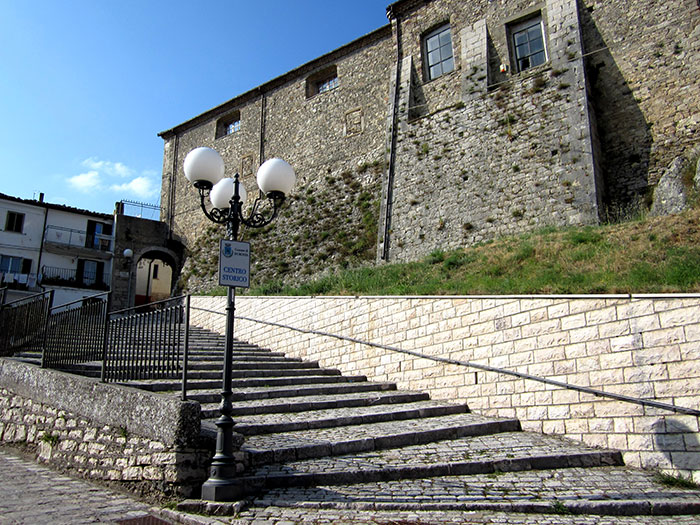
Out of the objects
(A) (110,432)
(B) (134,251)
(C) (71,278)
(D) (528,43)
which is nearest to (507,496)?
(A) (110,432)

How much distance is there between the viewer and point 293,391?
7.34 metres

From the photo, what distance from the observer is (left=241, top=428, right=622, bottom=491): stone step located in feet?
14.8

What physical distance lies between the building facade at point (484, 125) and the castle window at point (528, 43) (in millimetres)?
37

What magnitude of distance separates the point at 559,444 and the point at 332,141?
16.7 meters

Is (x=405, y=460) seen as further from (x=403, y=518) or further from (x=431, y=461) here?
(x=403, y=518)

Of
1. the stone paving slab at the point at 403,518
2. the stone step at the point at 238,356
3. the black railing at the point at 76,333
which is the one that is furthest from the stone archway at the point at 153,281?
the stone paving slab at the point at 403,518

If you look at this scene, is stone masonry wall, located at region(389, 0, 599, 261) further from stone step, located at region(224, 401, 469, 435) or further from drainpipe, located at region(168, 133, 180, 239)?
drainpipe, located at region(168, 133, 180, 239)

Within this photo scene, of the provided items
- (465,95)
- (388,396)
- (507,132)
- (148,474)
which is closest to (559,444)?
(388,396)

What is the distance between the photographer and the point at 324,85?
22.0m

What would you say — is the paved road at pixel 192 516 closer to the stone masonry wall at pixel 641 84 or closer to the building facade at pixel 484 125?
the building facade at pixel 484 125

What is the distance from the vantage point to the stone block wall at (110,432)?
14.6 ft

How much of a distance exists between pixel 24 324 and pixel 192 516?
615cm

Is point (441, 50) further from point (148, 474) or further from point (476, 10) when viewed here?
point (148, 474)

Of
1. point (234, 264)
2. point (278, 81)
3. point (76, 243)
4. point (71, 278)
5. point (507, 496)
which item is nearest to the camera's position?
point (507, 496)
